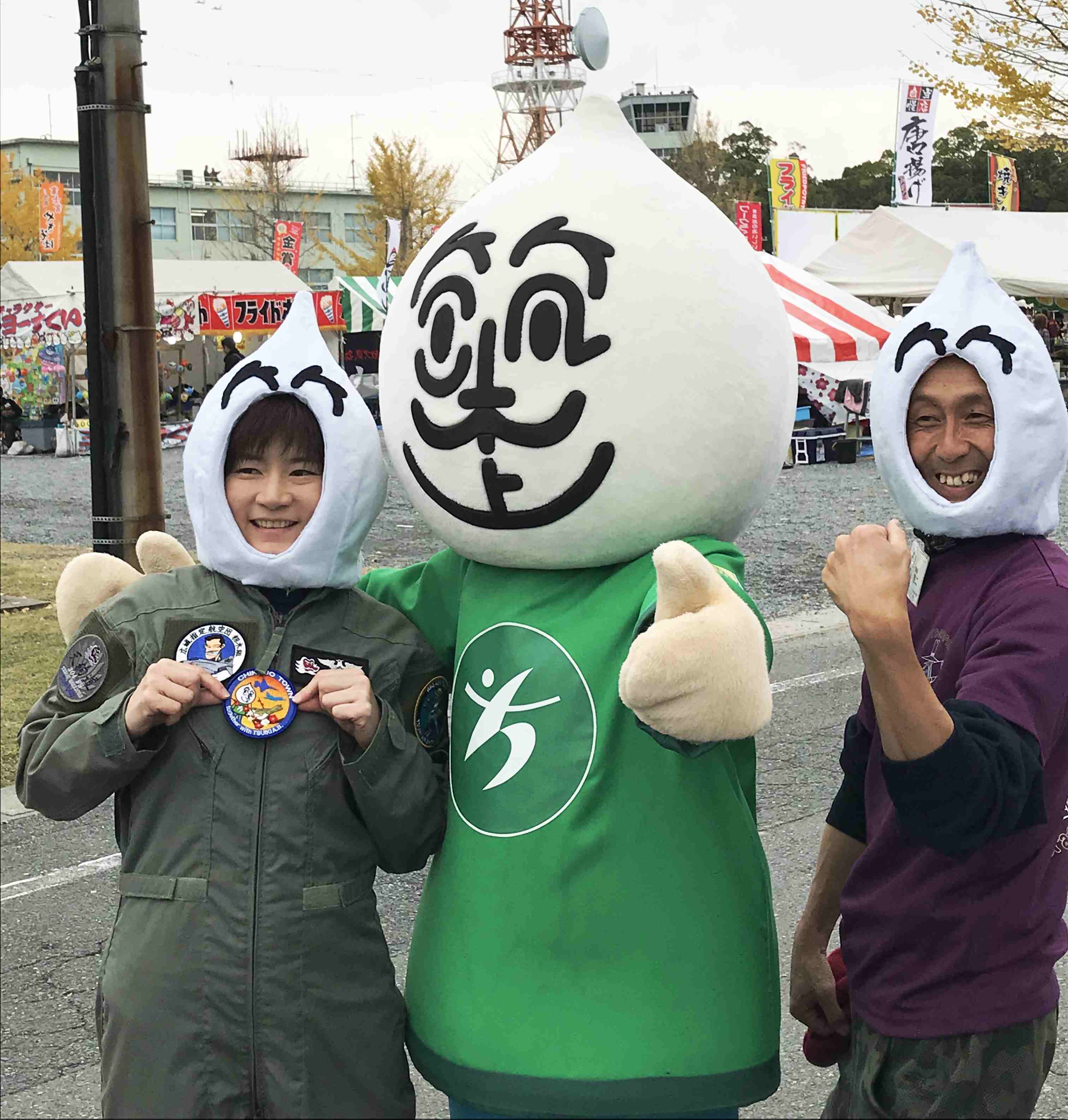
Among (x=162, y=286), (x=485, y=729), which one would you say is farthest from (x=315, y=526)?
(x=162, y=286)

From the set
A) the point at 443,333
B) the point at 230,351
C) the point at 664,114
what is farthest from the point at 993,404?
the point at 664,114

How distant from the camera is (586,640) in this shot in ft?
7.77

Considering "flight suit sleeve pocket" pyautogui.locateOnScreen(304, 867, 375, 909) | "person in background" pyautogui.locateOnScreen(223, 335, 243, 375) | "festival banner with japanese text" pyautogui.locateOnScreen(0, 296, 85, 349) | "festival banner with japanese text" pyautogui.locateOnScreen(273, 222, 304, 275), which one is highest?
"festival banner with japanese text" pyautogui.locateOnScreen(273, 222, 304, 275)

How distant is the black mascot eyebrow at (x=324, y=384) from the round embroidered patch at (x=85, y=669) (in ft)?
1.86

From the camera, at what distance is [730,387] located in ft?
7.93

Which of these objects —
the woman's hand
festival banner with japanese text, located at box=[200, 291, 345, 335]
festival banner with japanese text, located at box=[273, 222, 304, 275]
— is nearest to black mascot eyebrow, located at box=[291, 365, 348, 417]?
the woman's hand

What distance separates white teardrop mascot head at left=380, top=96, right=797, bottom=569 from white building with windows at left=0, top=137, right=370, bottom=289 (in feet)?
203

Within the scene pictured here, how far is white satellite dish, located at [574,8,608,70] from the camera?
2.74 metres

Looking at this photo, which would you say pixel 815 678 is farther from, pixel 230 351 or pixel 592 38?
pixel 230 351

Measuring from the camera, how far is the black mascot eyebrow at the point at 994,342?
2.30 m

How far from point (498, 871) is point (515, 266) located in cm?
102

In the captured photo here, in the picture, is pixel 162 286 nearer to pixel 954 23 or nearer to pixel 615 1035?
pixel 954 23

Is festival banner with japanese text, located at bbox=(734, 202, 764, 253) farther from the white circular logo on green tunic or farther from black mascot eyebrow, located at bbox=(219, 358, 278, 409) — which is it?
the white circular logo on green tunic

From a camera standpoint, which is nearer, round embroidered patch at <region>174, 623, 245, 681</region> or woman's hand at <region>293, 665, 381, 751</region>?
woman's hand at <region>293, 665, 381, 751</region>
